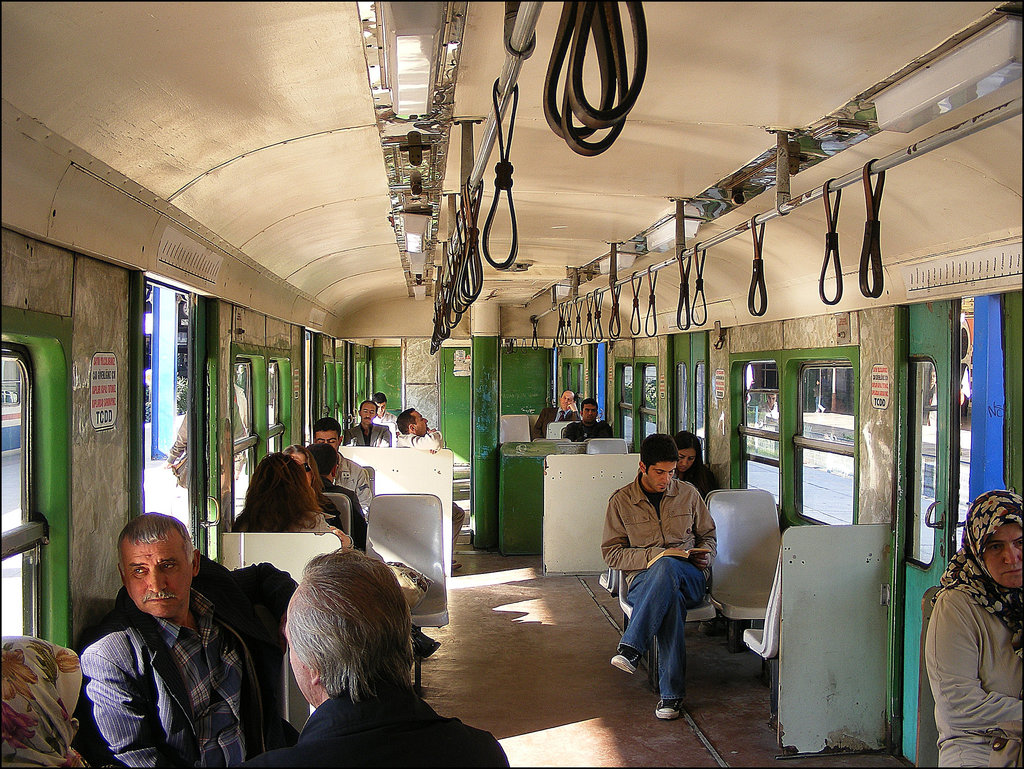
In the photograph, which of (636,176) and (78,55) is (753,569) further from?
(78,55)

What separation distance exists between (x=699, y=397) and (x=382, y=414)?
5195 mm

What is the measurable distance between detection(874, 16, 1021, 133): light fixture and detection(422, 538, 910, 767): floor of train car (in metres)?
2.46

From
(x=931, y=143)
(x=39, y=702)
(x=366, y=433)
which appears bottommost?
(x=39, y=702)

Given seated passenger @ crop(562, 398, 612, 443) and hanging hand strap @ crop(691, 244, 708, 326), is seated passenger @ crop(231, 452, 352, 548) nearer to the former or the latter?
hanging hand strap @ crop(691, 244, 708, 326)

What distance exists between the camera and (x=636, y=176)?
3781 mm

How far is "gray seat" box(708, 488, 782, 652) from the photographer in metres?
5.53

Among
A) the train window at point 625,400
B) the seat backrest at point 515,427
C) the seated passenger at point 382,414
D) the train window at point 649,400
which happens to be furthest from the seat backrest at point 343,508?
the seat backrest at point 515,427

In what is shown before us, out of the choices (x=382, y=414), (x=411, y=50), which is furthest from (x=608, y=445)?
(x=411, y=50)

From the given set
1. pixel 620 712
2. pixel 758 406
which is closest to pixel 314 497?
pixel 620 712

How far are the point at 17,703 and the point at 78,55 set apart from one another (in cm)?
154

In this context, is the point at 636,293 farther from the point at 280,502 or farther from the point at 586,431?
the point at 586,431

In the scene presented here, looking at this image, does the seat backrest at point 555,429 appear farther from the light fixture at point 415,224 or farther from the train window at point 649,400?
the light fixture at point 415,224

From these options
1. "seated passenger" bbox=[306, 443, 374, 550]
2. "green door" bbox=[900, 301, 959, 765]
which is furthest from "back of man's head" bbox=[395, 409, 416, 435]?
"green door" bbox=[900, 301, 959, 765]

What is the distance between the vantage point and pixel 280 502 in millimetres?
4234
